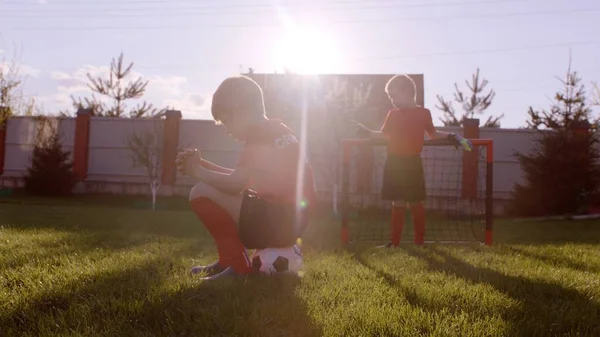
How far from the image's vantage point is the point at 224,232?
3156 millimetres

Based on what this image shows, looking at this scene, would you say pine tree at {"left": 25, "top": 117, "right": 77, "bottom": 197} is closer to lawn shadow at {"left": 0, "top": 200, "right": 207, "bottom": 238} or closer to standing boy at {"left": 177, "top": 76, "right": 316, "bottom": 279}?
lawn shadow at {"left": 0, "top": 200, "right": 207, "bottom": 238}

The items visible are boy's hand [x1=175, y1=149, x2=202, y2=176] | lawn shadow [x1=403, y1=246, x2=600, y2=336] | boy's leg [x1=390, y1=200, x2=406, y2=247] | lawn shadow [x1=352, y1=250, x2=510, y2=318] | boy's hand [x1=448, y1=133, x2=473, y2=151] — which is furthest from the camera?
boy's leg [x1=390, y1=200, x2=406, y2=247]

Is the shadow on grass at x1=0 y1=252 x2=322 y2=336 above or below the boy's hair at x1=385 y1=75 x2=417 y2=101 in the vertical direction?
below

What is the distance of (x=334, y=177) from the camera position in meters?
16.4

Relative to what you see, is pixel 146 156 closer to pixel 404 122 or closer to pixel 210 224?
pixel 404 122

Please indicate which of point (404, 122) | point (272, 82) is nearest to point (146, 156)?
point (272, 82)

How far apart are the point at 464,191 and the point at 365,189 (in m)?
4.34

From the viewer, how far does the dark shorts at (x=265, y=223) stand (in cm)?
294

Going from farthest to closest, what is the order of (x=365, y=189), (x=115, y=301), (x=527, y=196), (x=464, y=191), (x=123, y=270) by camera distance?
1. (x=365, y=189)
2. (x=527, y=196)
3. (x=464, y=191)
4. (x=123, y=270)
5. (x=115, y=301)

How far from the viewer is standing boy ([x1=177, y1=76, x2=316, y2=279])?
116 inches

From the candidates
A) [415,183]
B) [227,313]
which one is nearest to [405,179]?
[415,183]

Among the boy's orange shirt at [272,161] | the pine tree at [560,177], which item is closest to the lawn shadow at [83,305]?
the boy's orange shirt at [272,161]

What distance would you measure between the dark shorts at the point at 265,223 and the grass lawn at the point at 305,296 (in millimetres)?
223

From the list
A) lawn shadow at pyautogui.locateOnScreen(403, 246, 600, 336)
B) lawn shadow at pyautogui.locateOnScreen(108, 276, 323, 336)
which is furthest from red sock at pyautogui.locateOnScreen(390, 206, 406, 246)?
lawn shadow at pyautogui.locateOnScreen(108, 276, 323, 336)
